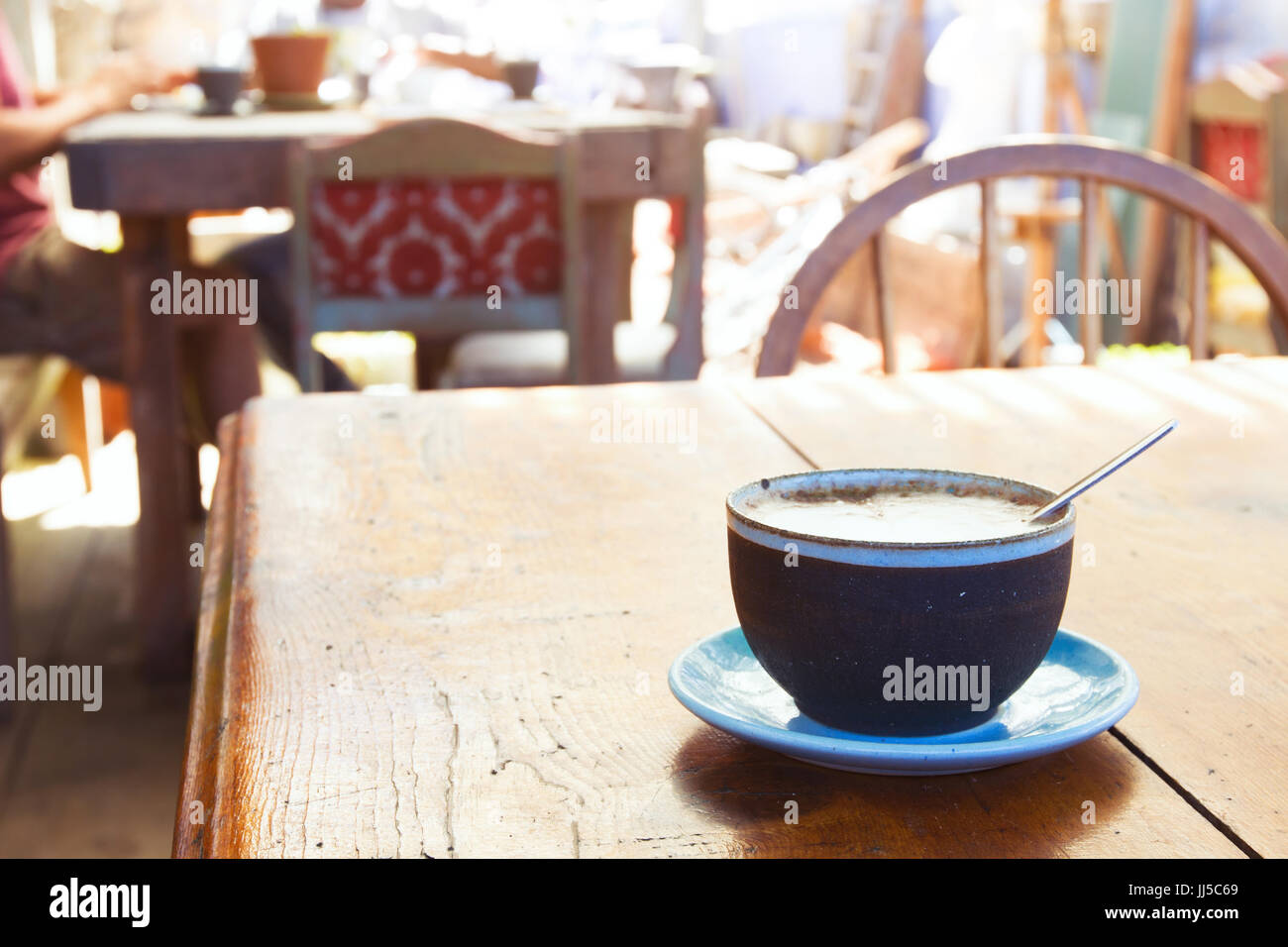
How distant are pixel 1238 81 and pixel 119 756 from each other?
10.4 feet

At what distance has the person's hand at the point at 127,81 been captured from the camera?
2.89 metres

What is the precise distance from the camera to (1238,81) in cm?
375

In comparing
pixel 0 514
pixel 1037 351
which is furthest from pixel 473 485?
pixel 1037 351

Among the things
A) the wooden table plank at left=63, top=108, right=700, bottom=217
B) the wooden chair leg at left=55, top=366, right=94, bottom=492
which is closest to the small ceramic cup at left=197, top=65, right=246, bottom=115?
the wooden table plank at left=63, top=108, right=700, bottom=217

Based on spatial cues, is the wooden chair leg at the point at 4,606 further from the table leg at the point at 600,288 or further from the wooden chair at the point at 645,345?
the table leg at the point at 600,288

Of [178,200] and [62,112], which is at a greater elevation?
[62,112]

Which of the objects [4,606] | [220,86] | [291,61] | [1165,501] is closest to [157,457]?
[4,606]

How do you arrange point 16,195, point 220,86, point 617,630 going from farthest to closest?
1. point 16,195
2. point 220,86
3. point 617,630

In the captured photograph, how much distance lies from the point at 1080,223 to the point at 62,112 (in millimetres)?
2071

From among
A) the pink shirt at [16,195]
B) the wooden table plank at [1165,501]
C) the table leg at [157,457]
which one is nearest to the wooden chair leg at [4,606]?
the table leg at [157,457]

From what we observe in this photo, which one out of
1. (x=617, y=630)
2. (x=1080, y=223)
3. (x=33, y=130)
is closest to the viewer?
(x=617, y=630)

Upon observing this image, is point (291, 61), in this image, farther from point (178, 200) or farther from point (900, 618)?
point (900, 618)

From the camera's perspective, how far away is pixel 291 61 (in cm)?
307

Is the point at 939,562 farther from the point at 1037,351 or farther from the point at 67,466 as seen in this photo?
the point at 67,466
